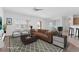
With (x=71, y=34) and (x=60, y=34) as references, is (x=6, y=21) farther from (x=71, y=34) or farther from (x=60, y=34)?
(x=71, y=34)

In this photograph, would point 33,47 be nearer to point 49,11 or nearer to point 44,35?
point 44,35

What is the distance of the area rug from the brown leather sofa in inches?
3.1

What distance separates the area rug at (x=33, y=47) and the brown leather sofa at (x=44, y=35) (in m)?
0.08

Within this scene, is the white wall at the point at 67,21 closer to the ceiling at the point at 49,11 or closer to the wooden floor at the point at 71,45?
the ceiling at the point at 49,11

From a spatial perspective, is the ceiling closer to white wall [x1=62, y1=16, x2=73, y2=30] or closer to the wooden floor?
white wall [x1=62, y1=16, x2=73, y2=30]

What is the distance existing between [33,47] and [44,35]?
33 cm

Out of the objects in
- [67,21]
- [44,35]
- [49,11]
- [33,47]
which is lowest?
[33,47]

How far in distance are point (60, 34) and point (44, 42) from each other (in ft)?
1.16

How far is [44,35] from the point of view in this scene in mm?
1955

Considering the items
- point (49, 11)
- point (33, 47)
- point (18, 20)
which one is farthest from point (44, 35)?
point (18, 20)
